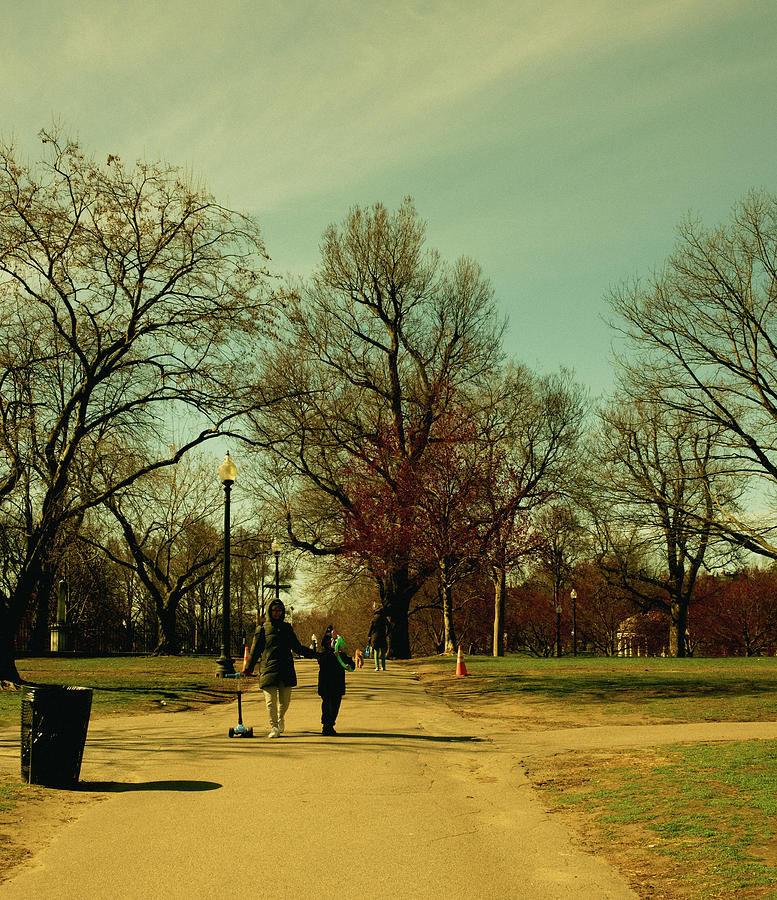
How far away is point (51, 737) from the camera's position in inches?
348

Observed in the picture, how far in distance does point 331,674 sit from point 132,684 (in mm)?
10057

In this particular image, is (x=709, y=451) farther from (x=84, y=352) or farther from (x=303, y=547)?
(x=84, y=352)

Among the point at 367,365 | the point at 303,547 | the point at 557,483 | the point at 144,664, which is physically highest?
the point at 367,365

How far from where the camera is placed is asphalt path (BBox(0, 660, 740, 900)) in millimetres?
5789

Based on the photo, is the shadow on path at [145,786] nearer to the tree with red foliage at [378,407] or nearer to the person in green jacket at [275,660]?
the person in green jacket at [275,660]

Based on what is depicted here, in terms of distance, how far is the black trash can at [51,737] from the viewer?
8.83 meters

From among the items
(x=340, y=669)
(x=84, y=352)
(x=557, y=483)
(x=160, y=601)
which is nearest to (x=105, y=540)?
(x=160, y=601)

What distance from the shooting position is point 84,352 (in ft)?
68.4

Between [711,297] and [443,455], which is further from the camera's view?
[443,455]

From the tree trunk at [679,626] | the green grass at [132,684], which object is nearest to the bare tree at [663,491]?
the tree trunk at [679,626]

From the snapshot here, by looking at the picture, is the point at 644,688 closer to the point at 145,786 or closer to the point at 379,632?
the point at 379,632

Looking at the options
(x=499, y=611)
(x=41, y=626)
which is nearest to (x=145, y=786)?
(x=41, y=626)

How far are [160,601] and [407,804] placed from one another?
34.8 meters

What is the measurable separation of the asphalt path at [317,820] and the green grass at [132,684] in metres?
3.37
